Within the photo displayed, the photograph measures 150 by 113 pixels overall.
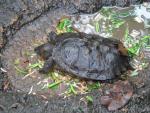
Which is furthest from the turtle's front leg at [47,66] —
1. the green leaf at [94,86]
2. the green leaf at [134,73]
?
the green leaf at [134,73]

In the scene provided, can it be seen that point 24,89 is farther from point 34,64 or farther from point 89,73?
point 89,73

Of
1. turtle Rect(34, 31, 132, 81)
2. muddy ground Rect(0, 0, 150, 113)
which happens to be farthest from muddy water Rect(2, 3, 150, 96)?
turtle Rect(34, 31, 132, 81)

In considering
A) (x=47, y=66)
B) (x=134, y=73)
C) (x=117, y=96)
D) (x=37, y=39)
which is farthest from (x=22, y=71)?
(x=134, y=73)

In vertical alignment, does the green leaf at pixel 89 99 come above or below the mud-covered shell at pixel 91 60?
below

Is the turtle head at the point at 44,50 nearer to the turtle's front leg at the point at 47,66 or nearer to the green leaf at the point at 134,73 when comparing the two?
the turtle's front leg at the point at 47,66

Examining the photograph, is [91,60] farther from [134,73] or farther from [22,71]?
[22,71]

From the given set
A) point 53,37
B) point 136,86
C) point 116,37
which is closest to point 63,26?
point 53,37
